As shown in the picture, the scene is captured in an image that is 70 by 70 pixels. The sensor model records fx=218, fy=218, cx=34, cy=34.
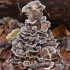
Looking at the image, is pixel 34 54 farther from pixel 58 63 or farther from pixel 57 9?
pixel 57 9

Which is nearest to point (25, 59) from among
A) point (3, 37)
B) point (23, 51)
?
point (23, 51)

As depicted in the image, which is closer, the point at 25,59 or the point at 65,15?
the point at 25,59

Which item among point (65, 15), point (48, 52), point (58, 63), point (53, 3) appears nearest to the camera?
point (48, 52)

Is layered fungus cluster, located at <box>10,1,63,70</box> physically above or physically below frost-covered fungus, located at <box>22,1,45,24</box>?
below

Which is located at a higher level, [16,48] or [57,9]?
[57,9]

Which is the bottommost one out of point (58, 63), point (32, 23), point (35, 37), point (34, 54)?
point (58, 63)

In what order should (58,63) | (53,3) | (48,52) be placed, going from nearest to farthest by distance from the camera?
1. (48,52)
2. (58,63)
3. (53,3)

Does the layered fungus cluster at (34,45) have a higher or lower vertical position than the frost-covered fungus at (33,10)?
lower
